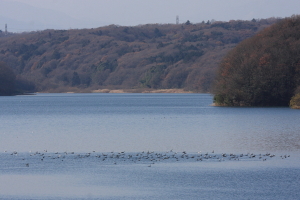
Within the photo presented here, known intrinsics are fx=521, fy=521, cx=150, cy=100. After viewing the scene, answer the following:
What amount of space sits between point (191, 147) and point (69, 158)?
792cm

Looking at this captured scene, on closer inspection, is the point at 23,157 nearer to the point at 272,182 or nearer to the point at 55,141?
the point at 55,141

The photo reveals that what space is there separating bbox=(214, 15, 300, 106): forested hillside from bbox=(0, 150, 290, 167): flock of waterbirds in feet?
129

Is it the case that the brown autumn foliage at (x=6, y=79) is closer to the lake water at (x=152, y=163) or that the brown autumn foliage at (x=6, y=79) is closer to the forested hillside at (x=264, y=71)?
the forested hillside at (x=264, y=71)

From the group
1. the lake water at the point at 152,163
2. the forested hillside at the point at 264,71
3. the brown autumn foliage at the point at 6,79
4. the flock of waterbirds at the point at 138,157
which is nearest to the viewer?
the lake water at the point at 152,163

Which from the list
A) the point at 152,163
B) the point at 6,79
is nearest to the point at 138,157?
the point at 152,163

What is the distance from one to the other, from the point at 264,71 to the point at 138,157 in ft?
139

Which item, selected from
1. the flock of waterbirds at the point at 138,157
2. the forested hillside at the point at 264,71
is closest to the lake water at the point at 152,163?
the flock of waterbirds at the point at 138,157

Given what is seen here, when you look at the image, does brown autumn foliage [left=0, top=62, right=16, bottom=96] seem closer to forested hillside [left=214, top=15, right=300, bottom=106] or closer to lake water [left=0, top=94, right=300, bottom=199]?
forested hillside [left=214, top=15, right=300, bottom=106]

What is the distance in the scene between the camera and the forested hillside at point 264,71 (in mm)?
67125

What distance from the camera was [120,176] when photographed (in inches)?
910

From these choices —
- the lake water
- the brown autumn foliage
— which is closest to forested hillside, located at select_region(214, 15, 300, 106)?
the lake water

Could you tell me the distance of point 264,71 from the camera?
6700cm

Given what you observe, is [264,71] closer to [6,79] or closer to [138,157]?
[138,157]

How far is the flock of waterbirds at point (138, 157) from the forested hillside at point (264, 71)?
39423 millimetres
